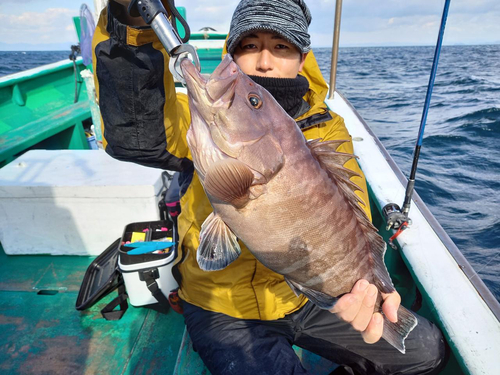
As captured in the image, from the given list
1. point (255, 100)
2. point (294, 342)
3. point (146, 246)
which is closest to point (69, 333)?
point (146, 246)

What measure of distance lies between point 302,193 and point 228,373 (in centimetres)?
108

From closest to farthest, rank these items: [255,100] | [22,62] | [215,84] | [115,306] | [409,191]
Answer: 1. [215,84]
2. [255,100]
3. [409,191]
4. [115,306]
5. [22,62]

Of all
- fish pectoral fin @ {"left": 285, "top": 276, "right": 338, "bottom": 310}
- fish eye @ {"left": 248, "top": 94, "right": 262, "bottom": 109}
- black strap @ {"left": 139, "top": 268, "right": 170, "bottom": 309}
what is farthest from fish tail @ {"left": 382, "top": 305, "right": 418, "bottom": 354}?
black strap @ {"left": 139, "top": 268, "right": 170, "bottom": 309}

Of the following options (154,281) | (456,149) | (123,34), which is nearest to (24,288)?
(154,281)

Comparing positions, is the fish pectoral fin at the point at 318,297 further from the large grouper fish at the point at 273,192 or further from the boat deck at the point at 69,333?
the boat deck at the point at 69,333

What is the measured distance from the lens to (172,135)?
6.45ft

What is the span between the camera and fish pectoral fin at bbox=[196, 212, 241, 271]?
5.22ft

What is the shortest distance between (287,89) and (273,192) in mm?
925

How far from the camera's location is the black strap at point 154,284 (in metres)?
2.63

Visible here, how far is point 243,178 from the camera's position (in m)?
1.39

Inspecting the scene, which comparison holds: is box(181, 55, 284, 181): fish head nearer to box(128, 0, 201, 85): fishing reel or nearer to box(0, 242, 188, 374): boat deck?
box(128, 0, 201, 85): fishing reel

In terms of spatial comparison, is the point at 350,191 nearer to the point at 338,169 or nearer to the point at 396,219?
the point at 338,169

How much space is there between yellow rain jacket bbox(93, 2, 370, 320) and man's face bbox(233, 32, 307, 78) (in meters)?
0.36

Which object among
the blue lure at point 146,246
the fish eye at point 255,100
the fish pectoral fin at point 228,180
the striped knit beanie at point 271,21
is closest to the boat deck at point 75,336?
the blue lure at point 146,246
